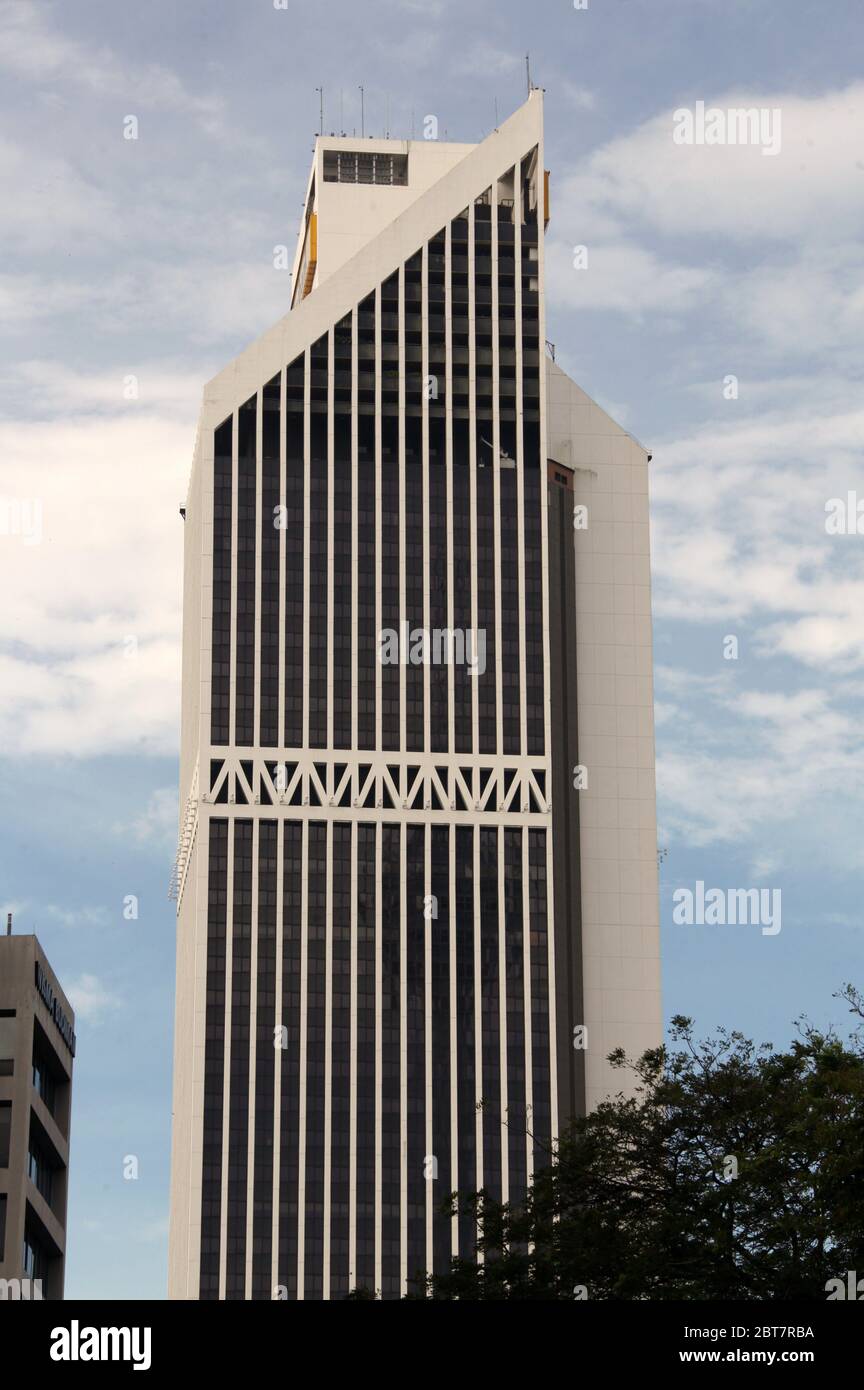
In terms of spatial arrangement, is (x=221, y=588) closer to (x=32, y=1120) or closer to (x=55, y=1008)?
(x=55, y=1008)

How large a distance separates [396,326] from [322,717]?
31.7 meters

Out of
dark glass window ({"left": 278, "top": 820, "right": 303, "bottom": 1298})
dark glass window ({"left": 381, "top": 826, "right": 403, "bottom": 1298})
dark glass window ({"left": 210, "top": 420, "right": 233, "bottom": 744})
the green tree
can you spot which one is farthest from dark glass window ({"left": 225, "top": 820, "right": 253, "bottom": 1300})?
the green tree

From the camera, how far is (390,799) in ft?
614

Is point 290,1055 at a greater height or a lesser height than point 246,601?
lesser

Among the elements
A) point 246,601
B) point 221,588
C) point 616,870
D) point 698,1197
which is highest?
point 221,588

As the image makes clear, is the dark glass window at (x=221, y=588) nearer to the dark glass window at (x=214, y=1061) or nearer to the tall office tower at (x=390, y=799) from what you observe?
the tall office tower at (x=390, y=799)

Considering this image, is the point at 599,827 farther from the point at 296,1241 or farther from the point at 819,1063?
the point at 819,1063

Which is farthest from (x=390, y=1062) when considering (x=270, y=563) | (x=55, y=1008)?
(x=55, y=1008)

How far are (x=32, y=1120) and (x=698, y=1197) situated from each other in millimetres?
57257

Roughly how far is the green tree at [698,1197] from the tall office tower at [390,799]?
82.8 metres

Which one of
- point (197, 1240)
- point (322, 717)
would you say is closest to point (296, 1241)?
point (197, 1240)

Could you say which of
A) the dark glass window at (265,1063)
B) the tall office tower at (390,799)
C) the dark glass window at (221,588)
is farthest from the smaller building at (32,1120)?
the dark glass window at (221,588)
